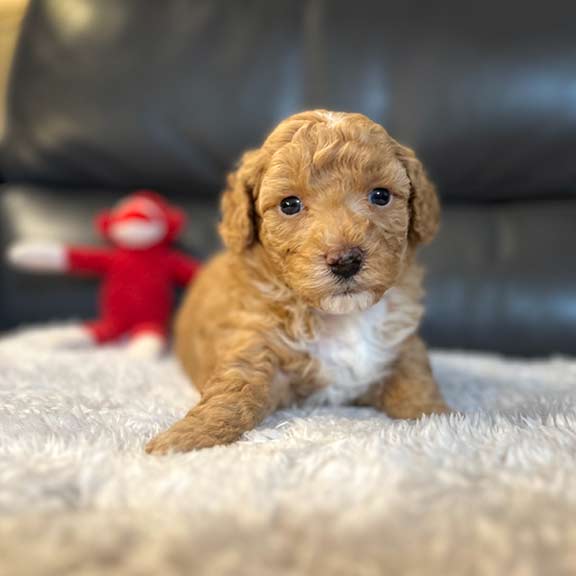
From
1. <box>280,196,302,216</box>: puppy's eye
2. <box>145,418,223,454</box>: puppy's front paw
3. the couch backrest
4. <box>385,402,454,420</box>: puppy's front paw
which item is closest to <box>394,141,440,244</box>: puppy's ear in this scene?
<box>280,196,302,216</box>: puppy's eye

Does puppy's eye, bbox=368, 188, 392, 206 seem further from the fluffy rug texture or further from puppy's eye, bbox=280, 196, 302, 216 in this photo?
the fluffy rug texture

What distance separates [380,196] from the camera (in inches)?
65.7

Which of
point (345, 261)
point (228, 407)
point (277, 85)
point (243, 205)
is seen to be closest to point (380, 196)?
point (345, 261)

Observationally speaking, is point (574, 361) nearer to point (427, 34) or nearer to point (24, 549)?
point (427, 34)

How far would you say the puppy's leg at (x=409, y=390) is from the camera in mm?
1766

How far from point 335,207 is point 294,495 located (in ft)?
2.42

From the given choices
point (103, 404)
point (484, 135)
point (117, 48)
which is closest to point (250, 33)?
point (117, 48)

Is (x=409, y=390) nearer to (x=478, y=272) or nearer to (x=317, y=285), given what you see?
(x=317, y=285)

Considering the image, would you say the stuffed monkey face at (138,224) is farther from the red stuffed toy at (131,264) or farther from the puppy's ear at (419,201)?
the puppy's ear at (419,201)

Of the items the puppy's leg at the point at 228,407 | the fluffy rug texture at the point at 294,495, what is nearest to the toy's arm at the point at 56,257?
the fluffy rug texture at the point at 294,495

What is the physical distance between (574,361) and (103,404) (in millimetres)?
1806

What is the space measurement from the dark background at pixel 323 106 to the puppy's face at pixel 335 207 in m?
1.18

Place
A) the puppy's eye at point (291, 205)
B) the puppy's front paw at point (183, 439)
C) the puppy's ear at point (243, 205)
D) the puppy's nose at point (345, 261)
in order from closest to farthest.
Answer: the puppy's front paw at point (183, 439) < the puppy's nose at point (345, 261) < the puppy's eye at point (291, 205) < the puppy's ear at point (243, 205)

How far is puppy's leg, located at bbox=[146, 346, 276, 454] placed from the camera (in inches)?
56.5
